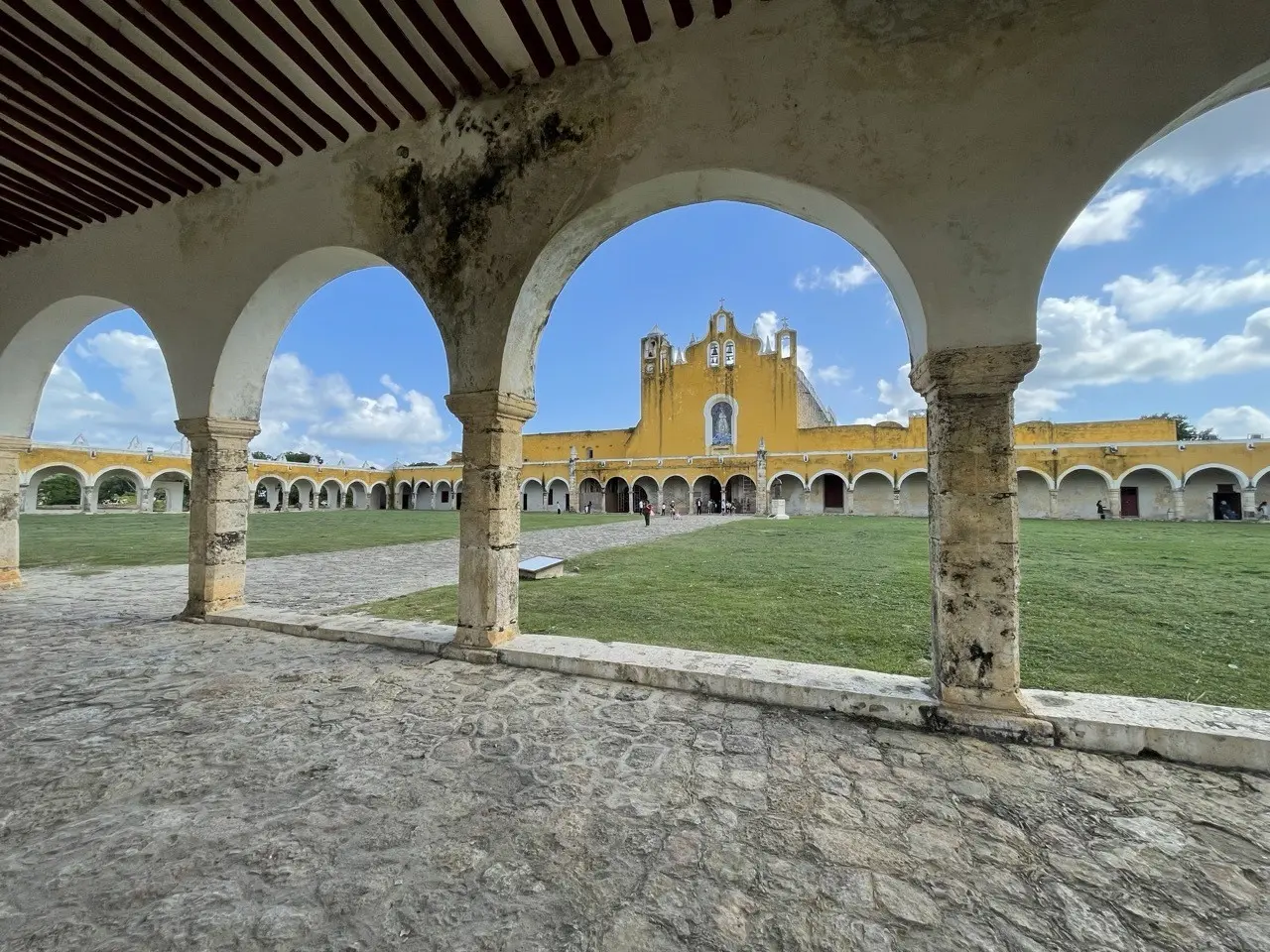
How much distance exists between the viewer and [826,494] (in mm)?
32844

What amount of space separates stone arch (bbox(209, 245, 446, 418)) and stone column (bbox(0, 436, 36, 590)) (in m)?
3.71

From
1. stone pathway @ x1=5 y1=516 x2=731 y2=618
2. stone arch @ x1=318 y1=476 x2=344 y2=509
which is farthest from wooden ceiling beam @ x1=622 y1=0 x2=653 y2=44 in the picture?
stone arch @ x1=318 y1=476 x2=344 y2=509

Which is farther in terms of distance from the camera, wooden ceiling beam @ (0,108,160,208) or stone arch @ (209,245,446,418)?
stone arch @ (209,245,446,418)

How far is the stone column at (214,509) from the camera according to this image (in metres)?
4.70

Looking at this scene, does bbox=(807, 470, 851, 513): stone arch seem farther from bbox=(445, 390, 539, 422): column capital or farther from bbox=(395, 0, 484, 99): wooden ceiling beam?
bbox=(395, 0, 484, 99): wooden ceiling beam

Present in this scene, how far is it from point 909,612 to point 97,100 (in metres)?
7.62

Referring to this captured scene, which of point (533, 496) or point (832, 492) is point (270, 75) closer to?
point (832, 492)

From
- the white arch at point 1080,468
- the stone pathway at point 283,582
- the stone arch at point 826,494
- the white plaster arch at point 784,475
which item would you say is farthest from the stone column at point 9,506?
the white arch at point 1080,468

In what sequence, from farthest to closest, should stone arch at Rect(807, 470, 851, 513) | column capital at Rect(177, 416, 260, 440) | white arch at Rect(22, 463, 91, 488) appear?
stone arch at Rect(807, 470, 851, 513) < white arch at Rect(22, 463, 91, 488) < column capital at Rect(177, 416, 260, 440)

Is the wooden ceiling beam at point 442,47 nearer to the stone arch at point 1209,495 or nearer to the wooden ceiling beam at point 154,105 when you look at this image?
the wooden ceiling beam at point 154,105

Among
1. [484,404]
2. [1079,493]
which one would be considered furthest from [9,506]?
[1079,493]

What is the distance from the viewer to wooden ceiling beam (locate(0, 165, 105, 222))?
170 inches

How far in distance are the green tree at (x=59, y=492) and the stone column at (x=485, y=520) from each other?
47.4 meters

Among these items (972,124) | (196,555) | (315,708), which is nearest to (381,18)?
(972,124)
